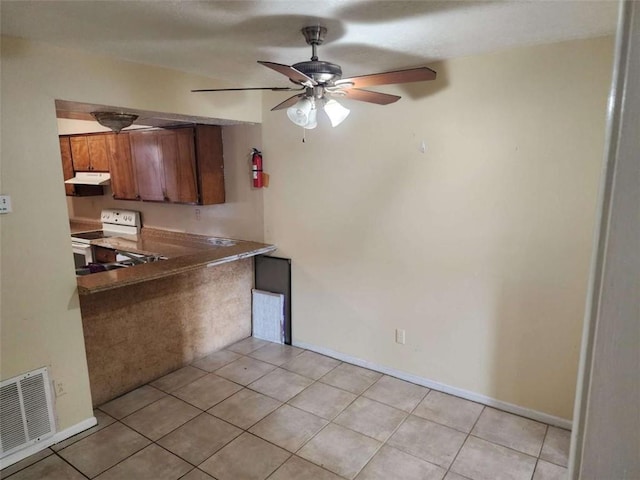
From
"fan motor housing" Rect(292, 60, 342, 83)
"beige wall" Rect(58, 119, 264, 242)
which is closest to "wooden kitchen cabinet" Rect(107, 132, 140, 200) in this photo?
"beige wall" Rect(58, 119, 264, 242)

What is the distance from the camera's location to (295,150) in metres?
3.58

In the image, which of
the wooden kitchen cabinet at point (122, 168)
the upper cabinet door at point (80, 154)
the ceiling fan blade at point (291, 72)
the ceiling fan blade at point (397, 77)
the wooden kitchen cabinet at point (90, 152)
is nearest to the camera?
the ceiling fan blade at point (291, 72)

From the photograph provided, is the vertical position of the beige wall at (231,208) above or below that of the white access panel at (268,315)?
above

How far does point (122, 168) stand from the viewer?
4.55 meters

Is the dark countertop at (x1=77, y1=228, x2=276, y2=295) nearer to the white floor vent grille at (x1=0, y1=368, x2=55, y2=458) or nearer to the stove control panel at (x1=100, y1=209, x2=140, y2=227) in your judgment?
the stove control panel at (x1=100, y1=209, x2=140, y2=227)

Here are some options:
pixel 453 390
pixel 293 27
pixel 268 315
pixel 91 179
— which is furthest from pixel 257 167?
pixel 453 390

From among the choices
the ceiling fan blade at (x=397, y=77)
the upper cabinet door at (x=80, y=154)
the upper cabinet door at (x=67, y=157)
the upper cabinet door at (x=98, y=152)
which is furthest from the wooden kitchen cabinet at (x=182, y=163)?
the ceiling fan blade at (x=397, y=77)

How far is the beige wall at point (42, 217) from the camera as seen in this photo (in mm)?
2189

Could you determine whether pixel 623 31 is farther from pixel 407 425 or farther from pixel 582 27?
pixel 407 425

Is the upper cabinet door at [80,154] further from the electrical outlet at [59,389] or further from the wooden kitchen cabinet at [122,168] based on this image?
the electrical outlet at [59,389]

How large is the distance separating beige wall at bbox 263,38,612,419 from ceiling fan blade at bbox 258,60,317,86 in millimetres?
1194

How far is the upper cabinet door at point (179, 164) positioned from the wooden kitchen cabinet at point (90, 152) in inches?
40.6

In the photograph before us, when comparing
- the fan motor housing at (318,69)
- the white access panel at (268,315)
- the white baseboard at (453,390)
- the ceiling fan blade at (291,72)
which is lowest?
the white baseboard at (453,390)

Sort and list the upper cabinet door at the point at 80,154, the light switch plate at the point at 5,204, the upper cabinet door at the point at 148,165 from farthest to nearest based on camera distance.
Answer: the upper cabinet door at the point at 80,154, the upper cabinet door at the point at 148,165, the light switch plate at the point at 5,204
